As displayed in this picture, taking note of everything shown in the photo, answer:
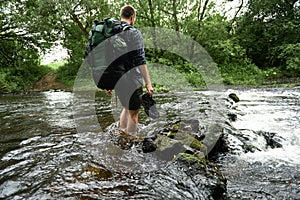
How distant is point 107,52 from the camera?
11.0 ft

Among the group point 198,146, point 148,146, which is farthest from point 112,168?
point 198,146

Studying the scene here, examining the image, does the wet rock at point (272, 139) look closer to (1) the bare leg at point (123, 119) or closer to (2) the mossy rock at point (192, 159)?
(2) the mossy rock at point (192, 159)

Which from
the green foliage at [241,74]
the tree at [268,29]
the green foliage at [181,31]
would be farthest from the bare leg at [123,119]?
the tree at [268,29]

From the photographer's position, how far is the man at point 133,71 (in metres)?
3.45

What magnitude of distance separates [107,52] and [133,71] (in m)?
0.51

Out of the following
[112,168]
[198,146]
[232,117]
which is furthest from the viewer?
[232,117]

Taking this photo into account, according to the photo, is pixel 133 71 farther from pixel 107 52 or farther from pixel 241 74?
pixel 241 74

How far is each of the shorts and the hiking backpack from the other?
0.18 m

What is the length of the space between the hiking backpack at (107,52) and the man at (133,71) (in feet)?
0.30

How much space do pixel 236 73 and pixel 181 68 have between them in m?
4.46

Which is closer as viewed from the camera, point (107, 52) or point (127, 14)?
point (107, 52)

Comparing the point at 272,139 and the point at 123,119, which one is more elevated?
the point at 123,119

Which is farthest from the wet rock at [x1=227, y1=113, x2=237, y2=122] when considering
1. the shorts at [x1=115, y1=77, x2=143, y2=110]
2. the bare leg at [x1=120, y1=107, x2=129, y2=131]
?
the shorts at [x1=115, y1=77, x2=143, y2=110]

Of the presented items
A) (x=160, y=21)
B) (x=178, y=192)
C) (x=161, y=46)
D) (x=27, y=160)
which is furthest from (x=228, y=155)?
(x=160, y=21)
